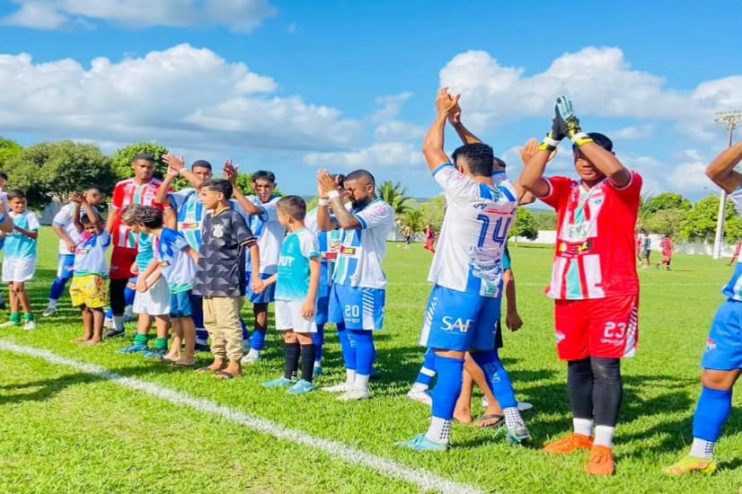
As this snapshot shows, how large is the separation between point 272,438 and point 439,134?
8.07ft

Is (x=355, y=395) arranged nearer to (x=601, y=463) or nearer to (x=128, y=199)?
(x=601, y=463)

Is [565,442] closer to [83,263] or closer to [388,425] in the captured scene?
[388,425]

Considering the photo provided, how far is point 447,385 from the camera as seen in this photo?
496 centimetres

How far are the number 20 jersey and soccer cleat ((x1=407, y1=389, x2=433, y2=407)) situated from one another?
6.27 ft

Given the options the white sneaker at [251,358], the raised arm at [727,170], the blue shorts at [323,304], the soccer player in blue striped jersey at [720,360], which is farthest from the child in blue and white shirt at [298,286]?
the raised arm at [727,170]

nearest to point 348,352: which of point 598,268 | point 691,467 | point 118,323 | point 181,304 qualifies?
point 181,304

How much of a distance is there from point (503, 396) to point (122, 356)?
178 inches

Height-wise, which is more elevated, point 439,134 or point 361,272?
point 439,134

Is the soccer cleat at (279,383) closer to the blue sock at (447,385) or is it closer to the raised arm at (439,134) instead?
the blue sock at (447,385)

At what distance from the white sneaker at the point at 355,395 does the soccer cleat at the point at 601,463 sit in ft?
7.77

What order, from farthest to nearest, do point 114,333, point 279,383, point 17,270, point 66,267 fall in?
1. point 66,267
2. point 17,270
3. point 114,333
4. point 279,383

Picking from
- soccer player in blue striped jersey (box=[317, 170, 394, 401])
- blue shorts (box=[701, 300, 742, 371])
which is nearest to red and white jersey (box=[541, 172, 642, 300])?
blue shorts (box=[701, 300, 742, 371])

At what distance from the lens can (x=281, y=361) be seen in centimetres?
841

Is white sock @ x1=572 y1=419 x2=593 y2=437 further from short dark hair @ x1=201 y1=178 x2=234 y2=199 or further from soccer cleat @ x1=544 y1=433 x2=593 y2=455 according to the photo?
short dark hair @ x1=201 y1=178 x2=234 y2=199
